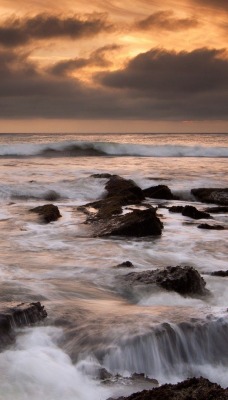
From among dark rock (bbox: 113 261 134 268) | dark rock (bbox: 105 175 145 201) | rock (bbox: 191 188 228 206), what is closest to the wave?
dark rock (bbox: 105 175 145 201)

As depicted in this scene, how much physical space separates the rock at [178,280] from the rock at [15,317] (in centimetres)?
173

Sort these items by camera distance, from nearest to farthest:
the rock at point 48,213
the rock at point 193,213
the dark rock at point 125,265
→ the dark rock at point 125,265 < the rock at point 48,213 < the rock at point 193,213

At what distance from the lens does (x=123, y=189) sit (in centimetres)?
1516

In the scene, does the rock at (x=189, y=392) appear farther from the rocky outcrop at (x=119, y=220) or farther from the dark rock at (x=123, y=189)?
the dark rock at (x=123, y=189)

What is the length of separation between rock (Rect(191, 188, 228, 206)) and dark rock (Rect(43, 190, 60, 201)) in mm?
4583

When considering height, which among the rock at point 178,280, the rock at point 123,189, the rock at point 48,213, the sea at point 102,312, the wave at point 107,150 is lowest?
the sea at point 102,312

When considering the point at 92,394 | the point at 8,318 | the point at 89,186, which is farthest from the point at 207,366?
the point at 89,186

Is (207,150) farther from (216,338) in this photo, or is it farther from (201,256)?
(216,338)

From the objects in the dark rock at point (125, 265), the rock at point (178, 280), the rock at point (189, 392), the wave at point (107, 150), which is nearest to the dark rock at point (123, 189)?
the dark rock at point (125, 265)

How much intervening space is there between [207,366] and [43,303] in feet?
6.89

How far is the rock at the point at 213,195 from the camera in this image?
14.8 meters

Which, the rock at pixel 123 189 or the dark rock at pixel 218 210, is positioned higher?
the rock at pixel 123 189

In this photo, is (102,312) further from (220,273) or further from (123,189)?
(123,189)

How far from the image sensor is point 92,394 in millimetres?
4008
